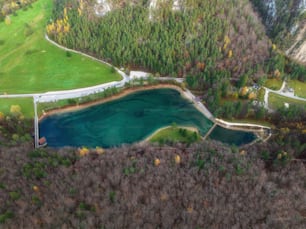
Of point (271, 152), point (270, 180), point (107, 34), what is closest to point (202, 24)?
point (107, 34)

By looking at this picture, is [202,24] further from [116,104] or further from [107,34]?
[116,104]

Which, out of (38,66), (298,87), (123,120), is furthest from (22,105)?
(298,87)

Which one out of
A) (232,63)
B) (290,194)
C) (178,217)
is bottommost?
(178,217)

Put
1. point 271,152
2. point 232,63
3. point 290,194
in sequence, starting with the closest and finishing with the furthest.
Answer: point 290,194 → point 271,152 → point 232,63

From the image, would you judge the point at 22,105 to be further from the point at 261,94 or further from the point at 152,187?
the point at 261,94

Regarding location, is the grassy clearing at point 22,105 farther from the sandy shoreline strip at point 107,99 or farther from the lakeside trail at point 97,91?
the sandy shoreline strip at point 107,99

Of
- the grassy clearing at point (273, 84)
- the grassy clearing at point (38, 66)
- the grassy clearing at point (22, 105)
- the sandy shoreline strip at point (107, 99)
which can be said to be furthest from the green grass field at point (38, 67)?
the grassy clearing at point (273, 84)

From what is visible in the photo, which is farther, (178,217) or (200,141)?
(200,141)
